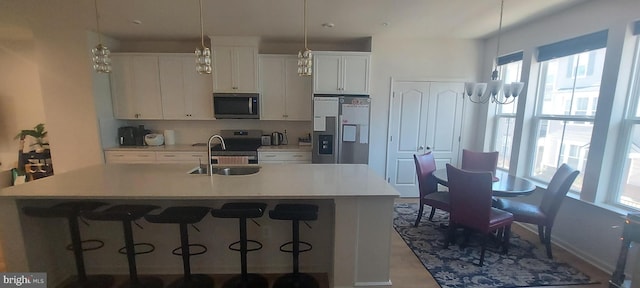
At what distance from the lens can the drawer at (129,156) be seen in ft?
13.6

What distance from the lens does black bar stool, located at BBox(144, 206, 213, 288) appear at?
77.0 inches

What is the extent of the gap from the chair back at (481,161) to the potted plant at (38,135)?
6.56 metres

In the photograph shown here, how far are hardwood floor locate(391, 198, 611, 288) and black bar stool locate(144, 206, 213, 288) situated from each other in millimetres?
1666

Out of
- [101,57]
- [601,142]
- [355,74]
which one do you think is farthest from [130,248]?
[601,142]

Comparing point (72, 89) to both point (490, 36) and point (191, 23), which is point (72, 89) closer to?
point (191, 23)

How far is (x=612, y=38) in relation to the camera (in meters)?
2.54

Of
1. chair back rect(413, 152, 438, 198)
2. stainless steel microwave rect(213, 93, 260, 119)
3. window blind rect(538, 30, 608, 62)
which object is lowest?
chair back rect(413, 152, 438, 198)

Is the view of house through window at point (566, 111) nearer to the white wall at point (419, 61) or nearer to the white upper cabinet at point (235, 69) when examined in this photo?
the white wall at point (419, 61)

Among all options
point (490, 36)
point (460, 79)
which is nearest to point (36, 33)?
point (460, 79)

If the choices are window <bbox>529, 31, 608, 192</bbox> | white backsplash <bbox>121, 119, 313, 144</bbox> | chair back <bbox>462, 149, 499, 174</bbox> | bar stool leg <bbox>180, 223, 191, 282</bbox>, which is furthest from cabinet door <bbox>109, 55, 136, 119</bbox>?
window <bbox>529, 31, 608, 192</bbox>

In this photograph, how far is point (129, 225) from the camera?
2.02 m

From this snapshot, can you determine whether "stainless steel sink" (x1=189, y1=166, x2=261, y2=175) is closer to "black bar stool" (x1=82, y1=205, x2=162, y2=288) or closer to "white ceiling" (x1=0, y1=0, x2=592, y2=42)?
"black bar stool" (x1=82, y1=205, x2=162, y2=288)

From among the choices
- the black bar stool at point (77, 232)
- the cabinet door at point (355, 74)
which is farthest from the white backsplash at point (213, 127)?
the black bar stool at point (77, 232)

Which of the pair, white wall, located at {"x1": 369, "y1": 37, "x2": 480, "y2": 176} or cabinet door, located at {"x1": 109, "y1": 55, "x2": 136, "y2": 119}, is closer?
cabinet door, located at {"x1": 109, "y1": 55, "x2": 136, "y2": 119}
